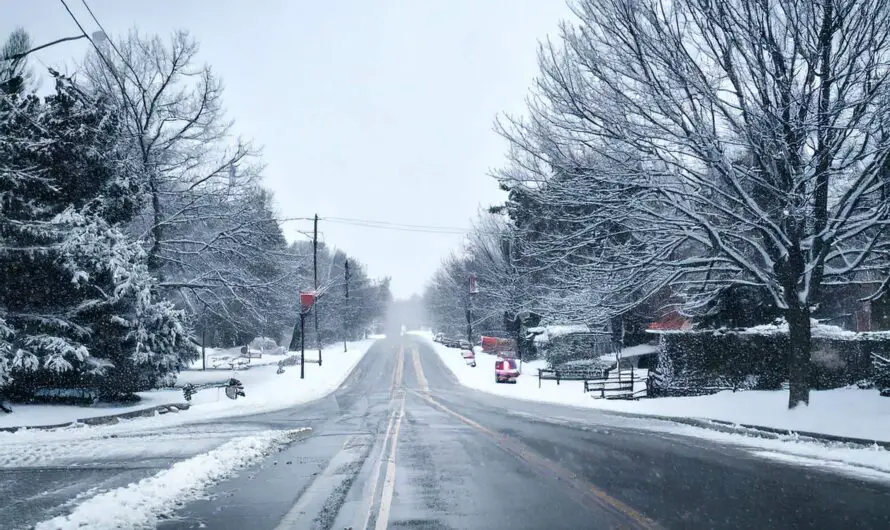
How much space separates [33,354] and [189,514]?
1467 cm

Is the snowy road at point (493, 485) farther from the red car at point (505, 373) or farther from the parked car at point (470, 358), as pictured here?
the parked car at point (470, 358)

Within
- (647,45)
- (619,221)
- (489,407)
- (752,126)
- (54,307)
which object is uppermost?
(647,45)

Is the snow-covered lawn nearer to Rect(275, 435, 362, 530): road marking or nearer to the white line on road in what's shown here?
the white line on road

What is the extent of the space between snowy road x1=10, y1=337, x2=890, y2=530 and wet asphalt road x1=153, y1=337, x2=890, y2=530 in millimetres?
22

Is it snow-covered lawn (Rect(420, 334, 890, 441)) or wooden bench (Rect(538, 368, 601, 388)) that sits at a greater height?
snow-covered lawn (Rect(420, 334, 890, 441))

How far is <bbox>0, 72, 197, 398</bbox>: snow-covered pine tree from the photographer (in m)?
19.8

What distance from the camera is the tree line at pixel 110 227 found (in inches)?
792

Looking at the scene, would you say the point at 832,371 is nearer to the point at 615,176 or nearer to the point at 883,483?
the point at 615,176

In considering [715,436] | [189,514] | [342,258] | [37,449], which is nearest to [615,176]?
[715,436]

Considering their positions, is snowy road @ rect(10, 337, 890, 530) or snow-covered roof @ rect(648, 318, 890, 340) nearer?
snowy road @ rect(10, 337, 890, 530)

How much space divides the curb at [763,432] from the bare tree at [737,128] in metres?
1.44

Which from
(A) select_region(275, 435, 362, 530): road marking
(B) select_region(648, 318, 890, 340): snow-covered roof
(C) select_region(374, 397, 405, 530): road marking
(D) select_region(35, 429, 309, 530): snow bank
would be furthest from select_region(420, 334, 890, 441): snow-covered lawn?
(D) select_region(35, 429, 309, 530): snow bank

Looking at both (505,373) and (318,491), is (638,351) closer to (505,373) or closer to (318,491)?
(505,373)

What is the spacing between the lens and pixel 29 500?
809 cm
